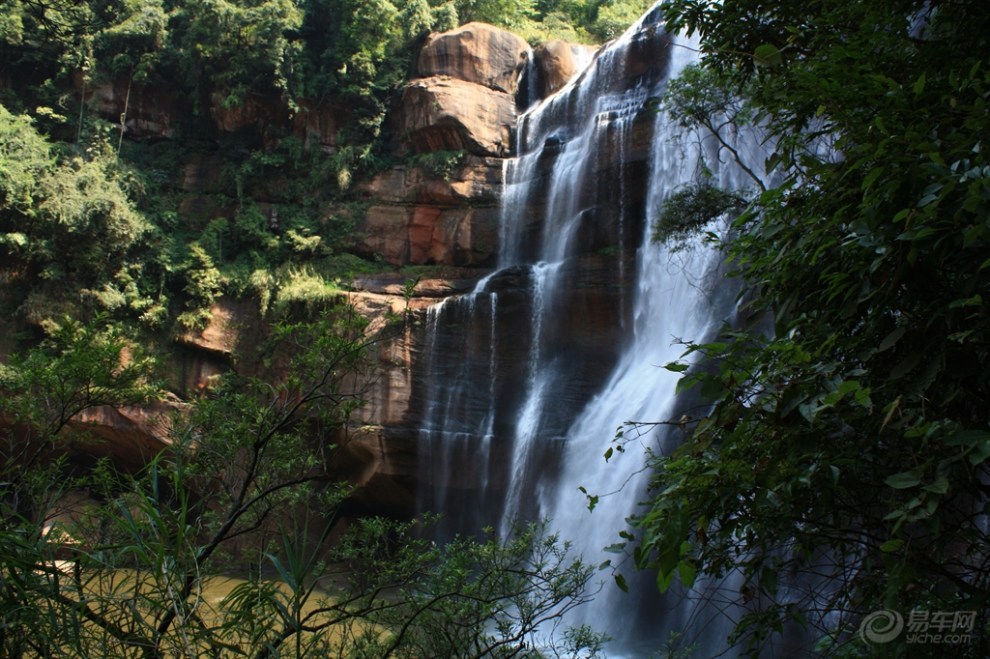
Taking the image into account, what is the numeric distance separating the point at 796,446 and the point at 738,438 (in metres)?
0.19

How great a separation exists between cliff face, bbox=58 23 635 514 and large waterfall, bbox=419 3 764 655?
127 millimetres

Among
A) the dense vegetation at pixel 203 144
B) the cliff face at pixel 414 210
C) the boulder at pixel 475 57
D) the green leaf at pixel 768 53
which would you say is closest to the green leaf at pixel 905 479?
the green leaf at pixel 768 53

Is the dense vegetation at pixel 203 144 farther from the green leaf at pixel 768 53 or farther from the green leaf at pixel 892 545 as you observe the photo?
the green leaf at pixel 892 545

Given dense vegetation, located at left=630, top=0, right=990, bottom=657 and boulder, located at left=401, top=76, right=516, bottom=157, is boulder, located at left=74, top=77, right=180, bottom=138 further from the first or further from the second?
dense vegetation, located at left=630, top=0, right=990, bottom=657

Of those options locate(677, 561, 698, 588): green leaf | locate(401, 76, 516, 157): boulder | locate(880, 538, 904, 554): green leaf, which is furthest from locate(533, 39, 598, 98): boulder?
locate(880, 538, 904, 554): green leaf

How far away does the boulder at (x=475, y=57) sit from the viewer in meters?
18.3

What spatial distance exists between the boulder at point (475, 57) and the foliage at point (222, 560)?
13.8 metres

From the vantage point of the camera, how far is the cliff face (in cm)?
1470

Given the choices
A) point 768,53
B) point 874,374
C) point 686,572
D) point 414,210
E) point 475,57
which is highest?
point 475,57

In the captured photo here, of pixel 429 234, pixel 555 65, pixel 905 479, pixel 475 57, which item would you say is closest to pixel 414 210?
pixel 429 234

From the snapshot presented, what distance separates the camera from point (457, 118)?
17625 mm

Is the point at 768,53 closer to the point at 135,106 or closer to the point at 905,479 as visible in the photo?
the point at 905,479

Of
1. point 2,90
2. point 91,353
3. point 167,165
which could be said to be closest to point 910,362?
point 91,353

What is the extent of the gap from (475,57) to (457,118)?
189 centimetres
